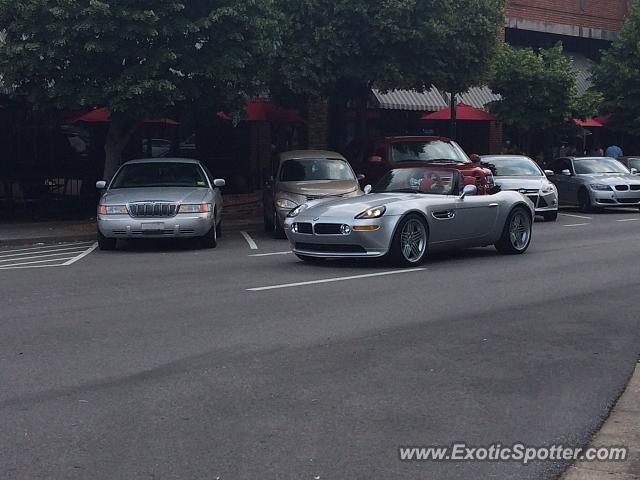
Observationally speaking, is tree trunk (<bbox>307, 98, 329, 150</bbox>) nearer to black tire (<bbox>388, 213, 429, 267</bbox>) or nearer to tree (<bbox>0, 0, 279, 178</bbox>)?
tree (<bbox>0, 0, 279, 178</bbox>)

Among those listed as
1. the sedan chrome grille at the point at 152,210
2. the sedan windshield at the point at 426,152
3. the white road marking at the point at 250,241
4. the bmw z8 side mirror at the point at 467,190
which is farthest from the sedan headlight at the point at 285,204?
the bmw z8 side mirror at the point at 467,190

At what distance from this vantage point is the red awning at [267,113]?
27.0m

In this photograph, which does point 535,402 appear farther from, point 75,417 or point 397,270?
point 397,270

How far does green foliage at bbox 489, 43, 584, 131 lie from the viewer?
103ft

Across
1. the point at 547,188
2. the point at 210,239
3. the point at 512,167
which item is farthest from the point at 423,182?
the point at 512,167

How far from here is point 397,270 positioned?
1356cm

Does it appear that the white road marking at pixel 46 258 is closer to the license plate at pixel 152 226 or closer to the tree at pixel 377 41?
the license plate at pixel 152 226

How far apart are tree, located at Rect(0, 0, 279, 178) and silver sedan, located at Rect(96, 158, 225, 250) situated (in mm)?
2410

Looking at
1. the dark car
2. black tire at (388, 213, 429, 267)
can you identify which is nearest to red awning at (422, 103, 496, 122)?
the dark car

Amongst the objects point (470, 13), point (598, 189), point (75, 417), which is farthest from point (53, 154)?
point (75, 417)

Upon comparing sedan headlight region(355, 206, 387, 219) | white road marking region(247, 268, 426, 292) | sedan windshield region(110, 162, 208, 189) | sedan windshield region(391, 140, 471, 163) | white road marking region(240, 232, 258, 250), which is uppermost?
sedan windshield region(391, 140, 471, 163)

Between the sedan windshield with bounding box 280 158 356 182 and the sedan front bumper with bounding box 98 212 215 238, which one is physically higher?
the sedan windshield with bounding box 280 158 356 182

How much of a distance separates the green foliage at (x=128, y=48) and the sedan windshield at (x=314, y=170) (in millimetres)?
2120

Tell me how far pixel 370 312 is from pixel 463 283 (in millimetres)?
2476
